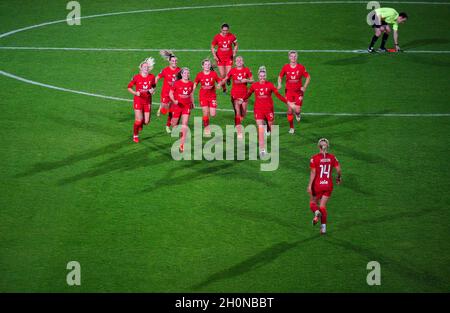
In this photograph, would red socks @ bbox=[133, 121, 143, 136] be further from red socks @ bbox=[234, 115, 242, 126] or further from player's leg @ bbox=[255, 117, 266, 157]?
player's leg @ bbox=[255, 117, 266, 157]

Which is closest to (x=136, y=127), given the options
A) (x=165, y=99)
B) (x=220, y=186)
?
(x=165, y=99)

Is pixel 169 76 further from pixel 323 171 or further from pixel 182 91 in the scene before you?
pixel 323 171

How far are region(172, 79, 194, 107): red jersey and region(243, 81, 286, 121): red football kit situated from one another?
1.57 metres

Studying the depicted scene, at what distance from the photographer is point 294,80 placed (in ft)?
73.2

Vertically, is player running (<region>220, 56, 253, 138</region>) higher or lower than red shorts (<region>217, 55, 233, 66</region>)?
lower

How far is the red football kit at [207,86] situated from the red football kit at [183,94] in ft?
2.54

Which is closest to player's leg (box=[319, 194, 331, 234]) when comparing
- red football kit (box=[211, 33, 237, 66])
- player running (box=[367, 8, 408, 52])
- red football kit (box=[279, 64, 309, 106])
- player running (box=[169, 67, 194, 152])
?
player running (box=[169, 67, 194, 152])

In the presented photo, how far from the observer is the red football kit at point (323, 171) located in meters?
16.4

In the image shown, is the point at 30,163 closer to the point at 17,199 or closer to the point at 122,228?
the point at 17,199

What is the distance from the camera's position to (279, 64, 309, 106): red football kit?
22188mm

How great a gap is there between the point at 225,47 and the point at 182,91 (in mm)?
5148

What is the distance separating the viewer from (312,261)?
15.7 metres

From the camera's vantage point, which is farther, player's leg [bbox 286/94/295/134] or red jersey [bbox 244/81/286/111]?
player's leg [bbox 286/94/295/134]

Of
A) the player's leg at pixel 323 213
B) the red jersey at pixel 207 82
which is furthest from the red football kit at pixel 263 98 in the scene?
the player's leg at pixel 323 213
